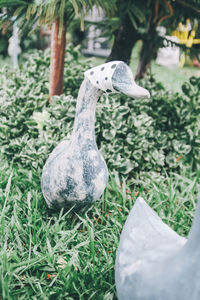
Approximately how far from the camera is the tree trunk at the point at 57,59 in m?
2.19

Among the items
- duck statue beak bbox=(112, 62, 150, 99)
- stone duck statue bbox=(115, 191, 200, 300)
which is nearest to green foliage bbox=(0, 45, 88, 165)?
duck statue beak bbox=(112, 62, 150, 99)

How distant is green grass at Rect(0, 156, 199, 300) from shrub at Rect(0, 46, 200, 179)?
204 millimetres

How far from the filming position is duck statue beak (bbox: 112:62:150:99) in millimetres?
1211

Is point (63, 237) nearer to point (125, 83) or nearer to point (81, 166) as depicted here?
point (81, 166)

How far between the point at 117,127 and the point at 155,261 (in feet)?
4.33

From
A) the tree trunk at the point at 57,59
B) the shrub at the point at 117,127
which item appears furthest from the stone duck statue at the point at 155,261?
the tree trunk at the point at 57,59

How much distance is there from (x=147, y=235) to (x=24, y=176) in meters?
1.16

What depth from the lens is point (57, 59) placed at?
224 centimetres

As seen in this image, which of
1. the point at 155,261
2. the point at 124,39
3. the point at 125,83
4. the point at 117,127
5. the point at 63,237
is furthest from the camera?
the point at 124,39

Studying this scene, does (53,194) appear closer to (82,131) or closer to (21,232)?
(21,232)

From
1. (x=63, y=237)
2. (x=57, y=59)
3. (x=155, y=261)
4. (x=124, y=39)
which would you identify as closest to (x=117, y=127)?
(x=57, y=59)

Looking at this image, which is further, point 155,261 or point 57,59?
point 57,59

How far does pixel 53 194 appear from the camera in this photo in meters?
1.48

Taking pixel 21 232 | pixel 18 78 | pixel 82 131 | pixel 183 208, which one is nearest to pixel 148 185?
pixel 183 208
